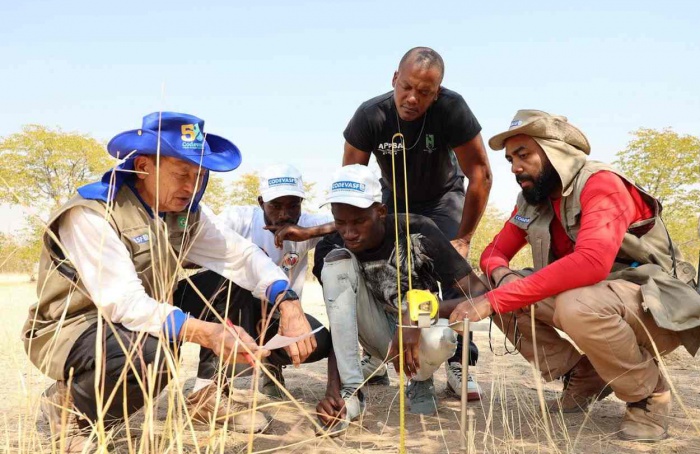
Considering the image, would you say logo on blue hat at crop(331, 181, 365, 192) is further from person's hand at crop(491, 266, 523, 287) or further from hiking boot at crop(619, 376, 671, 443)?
hiking boot at crop(619, 376, 671, 443)

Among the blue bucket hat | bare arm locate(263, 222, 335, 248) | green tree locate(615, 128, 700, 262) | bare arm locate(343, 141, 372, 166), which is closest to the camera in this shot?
the blue bucket hat

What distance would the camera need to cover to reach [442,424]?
142 inches

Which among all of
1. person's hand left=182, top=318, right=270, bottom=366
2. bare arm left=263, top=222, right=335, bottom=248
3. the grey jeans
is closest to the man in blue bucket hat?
person's hand left=182, top=318, right=270, bottom=366

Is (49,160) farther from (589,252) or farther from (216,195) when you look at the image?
(589,252)

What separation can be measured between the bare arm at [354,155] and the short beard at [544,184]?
1330 millimetres

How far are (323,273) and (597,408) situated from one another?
1.74 m

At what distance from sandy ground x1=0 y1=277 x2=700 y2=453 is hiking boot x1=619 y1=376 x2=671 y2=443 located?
67mm

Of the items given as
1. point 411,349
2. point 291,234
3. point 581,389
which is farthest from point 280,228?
point 581,389

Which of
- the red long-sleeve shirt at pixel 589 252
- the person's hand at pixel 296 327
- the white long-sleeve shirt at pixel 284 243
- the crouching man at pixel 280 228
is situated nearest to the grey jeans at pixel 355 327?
the crouching man at pixel 280 228

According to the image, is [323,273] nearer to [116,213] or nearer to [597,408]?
[116,213]

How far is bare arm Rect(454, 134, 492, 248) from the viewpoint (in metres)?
4.55

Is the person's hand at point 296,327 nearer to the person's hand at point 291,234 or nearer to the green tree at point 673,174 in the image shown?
the person's hand at point 291,234

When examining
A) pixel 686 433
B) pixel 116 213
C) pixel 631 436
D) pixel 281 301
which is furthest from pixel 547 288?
pixel 116 213

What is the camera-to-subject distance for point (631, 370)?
10.6 ft
